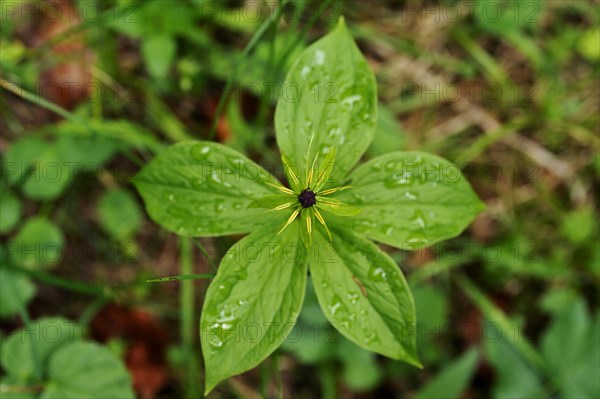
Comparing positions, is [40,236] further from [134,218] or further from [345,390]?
[345,390]

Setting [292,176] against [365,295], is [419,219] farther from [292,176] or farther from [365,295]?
[292,176]

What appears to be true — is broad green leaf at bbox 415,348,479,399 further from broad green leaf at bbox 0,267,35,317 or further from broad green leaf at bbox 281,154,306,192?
broad green leaf at bbox 0,267,35,317

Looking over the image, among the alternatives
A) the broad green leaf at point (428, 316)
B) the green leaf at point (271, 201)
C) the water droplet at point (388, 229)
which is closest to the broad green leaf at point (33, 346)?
the green leaf at point (271, 201)

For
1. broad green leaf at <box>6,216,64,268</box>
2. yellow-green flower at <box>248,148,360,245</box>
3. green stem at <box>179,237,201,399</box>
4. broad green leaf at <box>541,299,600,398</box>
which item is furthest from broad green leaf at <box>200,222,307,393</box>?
broad green leaf at <box>541,299,600,398</box>

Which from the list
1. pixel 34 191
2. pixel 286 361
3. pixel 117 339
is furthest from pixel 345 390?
pixel 34 191

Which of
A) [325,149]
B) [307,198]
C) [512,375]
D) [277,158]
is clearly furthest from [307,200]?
[512,375]

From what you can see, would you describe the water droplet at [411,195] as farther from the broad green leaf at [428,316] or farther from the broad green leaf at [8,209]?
Result: the broad green leaf at [8,209]
